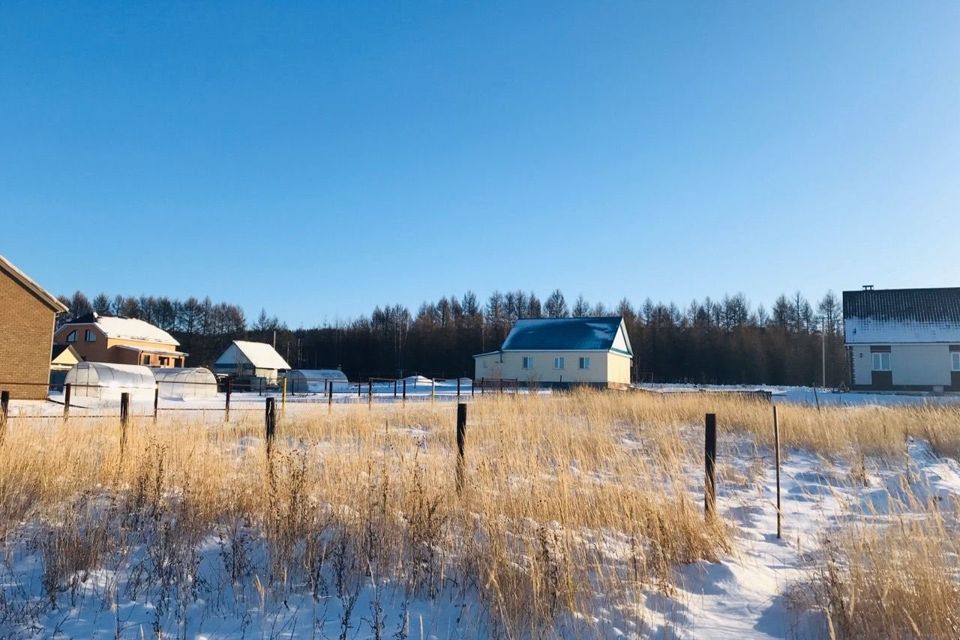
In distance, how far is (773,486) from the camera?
826 cm

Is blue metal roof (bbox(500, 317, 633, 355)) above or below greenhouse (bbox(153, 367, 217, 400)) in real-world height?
above

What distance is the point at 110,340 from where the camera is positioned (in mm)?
59781

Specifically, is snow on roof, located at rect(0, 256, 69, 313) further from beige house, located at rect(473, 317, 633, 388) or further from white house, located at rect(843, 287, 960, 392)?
white house, located at rect(843, 287, 960, 392)

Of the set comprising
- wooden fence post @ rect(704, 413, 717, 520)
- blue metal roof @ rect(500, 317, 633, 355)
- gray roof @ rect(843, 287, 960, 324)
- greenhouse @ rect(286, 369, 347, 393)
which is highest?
gray roof @ rect(843, 287, 960, 324)

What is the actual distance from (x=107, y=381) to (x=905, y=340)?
44.0 m

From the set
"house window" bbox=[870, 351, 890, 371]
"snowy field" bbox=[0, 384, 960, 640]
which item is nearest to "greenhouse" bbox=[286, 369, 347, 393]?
"house window" bbox=[870, 351, 890, 371]

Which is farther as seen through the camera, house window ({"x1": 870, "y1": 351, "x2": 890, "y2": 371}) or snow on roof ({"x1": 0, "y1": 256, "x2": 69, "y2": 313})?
house window ({"x1": 870, "y1": 351, "x2": 890, "y2": 371})

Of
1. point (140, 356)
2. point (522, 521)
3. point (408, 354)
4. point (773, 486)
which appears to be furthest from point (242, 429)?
point (408, 354)

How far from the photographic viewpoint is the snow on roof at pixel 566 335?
47.2 metres

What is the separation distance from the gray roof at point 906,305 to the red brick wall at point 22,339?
144 ft

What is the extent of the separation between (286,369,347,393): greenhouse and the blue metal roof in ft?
47.1

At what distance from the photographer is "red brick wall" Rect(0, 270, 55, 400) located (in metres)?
26.0

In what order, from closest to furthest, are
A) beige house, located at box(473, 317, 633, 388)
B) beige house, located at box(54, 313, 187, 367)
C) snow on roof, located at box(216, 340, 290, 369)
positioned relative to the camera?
beige house, located at box(473, 317, 633, 388), snow on roof, located at box(216, 340, 290, 369), beige house, located at box(54, 313, 187, 367)

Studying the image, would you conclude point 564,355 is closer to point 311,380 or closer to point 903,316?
point 311,380
